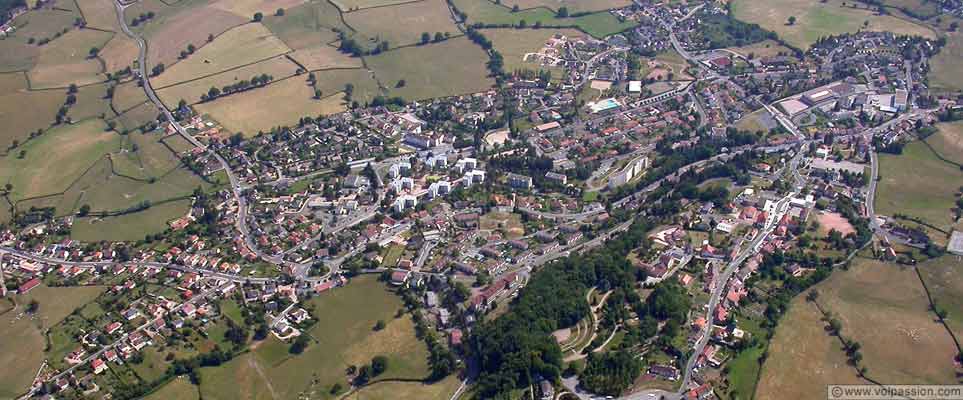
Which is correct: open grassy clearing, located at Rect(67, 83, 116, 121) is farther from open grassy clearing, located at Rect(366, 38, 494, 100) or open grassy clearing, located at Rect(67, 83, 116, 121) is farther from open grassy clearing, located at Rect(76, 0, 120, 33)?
open grassy clearing, located at Rect(366, 38, 494, 100)

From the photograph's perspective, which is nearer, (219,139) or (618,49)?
(219,139)

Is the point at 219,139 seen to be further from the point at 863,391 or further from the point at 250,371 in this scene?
the point at 863,391

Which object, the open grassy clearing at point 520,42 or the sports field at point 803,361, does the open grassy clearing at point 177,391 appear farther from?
the open grassy clearing at point 520,42

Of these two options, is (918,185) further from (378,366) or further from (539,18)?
(539,18)

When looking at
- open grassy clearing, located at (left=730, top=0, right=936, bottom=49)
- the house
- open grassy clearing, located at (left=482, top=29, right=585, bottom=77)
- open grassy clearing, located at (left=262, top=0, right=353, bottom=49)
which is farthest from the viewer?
open grassy clearing, located at (left=262, top=0, right=353, bottom=49)

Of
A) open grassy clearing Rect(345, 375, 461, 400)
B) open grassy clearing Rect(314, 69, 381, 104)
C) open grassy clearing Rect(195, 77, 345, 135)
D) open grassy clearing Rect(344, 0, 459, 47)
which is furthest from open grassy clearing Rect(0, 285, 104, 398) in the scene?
open grassy clearing Rect(344, 0, 459, 47)

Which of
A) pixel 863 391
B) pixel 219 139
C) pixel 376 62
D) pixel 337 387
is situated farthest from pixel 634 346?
pixel 376 62
